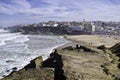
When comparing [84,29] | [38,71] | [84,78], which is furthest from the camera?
[84,29]

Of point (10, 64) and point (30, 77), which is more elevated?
point (30, 77)

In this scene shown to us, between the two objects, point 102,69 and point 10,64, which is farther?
point 10,64

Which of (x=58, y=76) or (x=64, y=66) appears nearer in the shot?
(x=58, y=76)

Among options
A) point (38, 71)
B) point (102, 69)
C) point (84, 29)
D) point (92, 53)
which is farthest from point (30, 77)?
point (84, 29)

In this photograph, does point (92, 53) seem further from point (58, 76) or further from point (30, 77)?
point (30, 77)

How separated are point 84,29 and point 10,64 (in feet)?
331

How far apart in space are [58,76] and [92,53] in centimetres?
1071

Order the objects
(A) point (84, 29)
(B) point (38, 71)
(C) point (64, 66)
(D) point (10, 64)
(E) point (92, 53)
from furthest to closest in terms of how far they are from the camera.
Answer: (A) point (84, 29), (D) point (10, 64), (E) point (92, 53), (C) point (64, 66), (B) point (38, 71)

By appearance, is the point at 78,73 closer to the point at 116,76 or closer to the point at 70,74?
the point at 70,74

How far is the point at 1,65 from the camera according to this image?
26578 mm

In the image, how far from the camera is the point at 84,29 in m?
126

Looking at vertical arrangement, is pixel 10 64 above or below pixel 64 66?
below

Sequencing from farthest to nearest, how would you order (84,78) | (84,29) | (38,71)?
(84,29) < (84,78) < (38,71)

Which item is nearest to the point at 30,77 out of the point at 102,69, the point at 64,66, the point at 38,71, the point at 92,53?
the point at 38,71
